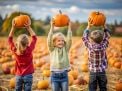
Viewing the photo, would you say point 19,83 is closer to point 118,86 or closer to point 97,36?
point 97,36

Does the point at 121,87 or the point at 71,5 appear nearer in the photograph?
the point at 121,87

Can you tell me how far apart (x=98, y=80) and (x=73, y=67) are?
79 cm

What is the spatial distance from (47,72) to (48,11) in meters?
0.86

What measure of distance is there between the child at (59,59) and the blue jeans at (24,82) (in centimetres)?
28

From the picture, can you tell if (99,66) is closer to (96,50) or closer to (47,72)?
(96,50)

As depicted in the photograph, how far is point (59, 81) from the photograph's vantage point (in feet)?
16.0

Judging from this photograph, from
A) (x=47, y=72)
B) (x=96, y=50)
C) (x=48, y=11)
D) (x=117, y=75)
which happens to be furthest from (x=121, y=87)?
(x=48, y=11)

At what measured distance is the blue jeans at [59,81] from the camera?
16.0ft

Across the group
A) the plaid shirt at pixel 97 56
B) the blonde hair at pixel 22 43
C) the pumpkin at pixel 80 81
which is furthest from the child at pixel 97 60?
the blonde hair at pixel 22 43

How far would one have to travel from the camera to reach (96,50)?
4.91 meters

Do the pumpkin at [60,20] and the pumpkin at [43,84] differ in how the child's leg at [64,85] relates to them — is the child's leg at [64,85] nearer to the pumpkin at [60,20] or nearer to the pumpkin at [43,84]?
the pumpkin at [43,84]

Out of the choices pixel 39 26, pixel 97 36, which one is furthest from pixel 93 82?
pixel 39 26

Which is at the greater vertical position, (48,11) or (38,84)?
(48,11)

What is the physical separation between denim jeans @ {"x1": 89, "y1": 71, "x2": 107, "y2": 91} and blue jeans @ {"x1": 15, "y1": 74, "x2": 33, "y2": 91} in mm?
741
